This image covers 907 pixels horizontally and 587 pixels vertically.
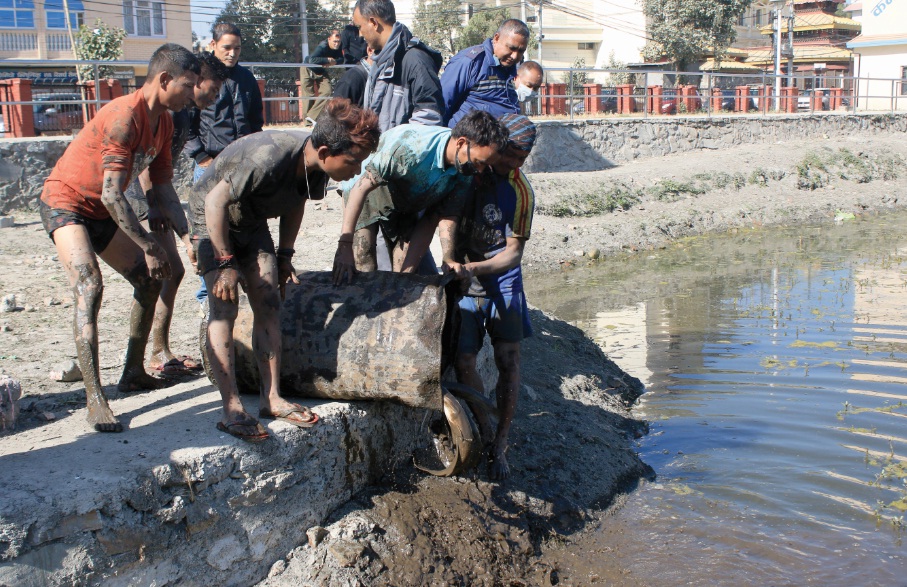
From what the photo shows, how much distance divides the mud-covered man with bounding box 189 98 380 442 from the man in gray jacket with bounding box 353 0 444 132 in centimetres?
138

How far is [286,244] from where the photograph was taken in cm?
440

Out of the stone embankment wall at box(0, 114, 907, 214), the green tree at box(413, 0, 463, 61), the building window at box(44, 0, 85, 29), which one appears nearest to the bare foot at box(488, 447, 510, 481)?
the stone embankment wall at box(0, 114, 907, 214)

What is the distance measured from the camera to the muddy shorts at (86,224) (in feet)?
13.8

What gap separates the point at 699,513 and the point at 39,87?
13457 millimetres

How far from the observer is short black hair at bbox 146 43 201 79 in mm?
4270

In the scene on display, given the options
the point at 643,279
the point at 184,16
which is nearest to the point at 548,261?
the point at 643,279

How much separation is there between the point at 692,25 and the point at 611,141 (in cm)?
2678

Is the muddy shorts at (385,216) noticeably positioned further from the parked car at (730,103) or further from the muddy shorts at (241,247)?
the parked car at (730,103)

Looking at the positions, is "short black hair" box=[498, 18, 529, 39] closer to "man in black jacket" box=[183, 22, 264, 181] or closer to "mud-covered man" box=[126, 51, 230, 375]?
"man in black jacket" box=[183, 22, 264, 181]

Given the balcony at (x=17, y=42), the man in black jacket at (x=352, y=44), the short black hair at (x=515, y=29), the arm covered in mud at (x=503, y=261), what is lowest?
the arm covered in mud at (x=503, y=261)

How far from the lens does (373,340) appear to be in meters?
4.22

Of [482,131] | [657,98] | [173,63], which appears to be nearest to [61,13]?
[657,98]

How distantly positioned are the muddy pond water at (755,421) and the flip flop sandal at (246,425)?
169 centimetres

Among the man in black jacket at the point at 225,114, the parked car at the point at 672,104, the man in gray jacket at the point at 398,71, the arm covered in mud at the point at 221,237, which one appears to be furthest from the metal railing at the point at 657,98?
the arm covered in mud at the point at 221,237
